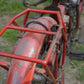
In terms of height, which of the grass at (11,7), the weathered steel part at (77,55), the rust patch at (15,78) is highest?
the rust patch at (15,78)

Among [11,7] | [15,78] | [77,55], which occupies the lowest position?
[77,55]

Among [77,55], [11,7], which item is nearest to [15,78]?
[77,55]

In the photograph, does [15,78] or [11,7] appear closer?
[15,78]

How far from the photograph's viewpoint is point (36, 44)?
1771 millimetres

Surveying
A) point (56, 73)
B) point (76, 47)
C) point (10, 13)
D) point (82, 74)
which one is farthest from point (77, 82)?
point (10, 13)

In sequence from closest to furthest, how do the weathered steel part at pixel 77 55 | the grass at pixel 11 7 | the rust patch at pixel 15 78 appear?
the rust patch at pixel 15 78
the weathered steel part at pixel 77 55
the grass at pixel 11 7

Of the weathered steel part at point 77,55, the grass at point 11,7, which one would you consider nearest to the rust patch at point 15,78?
the weathered steel part at point 77,55

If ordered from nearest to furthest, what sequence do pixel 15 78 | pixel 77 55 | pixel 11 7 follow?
1. pixel 15 78
2. pixel 77 55
3. pixel 11 7

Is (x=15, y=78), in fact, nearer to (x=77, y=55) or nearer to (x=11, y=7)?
(x=77, y=55)

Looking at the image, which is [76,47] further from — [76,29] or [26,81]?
[26,81]

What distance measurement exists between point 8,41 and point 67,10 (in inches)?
65.9

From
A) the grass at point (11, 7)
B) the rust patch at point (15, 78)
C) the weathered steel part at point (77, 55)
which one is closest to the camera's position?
the rust patch at point (15, 78)

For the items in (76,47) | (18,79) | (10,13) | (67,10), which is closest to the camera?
(18,79)

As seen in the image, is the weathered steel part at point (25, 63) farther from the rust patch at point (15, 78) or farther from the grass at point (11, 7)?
the grass at point (11, 7)
